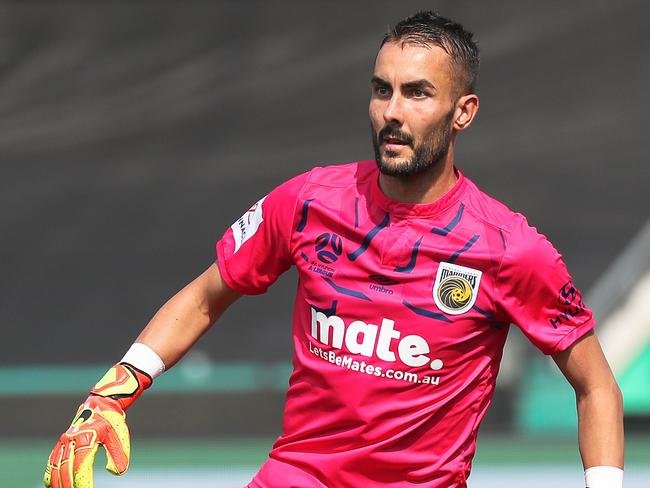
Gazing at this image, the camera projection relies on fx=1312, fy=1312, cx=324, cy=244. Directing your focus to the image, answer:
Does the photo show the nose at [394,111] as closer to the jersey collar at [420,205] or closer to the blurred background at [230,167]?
the jersey collar at [420,205]

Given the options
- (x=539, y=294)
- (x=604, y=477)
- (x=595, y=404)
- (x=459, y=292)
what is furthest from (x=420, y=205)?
(x=604, y=477)

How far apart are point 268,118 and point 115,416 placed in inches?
221

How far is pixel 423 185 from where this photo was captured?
3408 mm

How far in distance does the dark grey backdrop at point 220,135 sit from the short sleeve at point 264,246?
185 inches

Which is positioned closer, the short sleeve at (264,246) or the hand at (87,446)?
the hand at (87,446)

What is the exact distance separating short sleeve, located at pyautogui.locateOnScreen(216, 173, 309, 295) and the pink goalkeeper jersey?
0.22 ft

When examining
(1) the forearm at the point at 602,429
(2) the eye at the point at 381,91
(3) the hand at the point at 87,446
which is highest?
(2) the eye at the point at 381,91

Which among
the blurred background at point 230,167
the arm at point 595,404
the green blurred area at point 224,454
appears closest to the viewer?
the arm at point 595,404

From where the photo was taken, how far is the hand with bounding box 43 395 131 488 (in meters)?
3.19

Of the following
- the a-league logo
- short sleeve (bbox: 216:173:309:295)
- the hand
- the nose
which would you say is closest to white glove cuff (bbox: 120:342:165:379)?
the hand

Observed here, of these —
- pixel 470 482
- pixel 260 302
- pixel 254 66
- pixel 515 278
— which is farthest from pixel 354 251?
pixel 254 66

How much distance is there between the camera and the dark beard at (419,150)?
3297 millimetres

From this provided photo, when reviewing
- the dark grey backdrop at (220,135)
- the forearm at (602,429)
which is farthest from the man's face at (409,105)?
the dark grey backdrop at (220,135)

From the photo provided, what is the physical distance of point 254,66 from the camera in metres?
8.83
